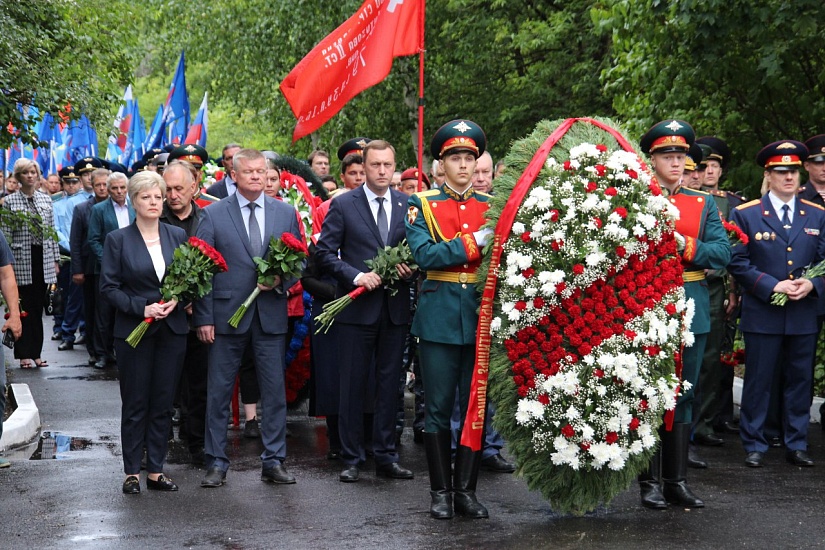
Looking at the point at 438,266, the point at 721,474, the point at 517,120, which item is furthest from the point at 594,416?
the point at 517,120

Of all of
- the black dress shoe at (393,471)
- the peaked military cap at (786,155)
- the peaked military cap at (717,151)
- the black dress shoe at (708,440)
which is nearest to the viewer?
the black dress shoe at (393,471)

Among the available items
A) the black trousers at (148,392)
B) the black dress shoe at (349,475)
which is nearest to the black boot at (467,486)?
the black dress shoe at (349,475)

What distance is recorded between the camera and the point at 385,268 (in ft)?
27.3

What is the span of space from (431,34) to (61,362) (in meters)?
13.5

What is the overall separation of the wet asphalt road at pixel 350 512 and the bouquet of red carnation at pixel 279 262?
3.76 feet

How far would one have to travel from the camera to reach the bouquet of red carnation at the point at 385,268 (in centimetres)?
830

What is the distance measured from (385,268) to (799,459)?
324cm

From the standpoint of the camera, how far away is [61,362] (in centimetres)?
1502

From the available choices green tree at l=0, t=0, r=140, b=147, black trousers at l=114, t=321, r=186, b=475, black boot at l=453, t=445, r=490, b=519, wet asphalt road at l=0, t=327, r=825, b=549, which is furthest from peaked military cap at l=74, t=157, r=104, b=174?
black boot at l=453, t=445, r=490, b=519

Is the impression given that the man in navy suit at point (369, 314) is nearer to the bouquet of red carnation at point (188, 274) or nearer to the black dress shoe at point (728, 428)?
the bouquet of red carnation at point (188, 274)

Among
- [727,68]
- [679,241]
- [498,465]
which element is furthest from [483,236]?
[727,68]

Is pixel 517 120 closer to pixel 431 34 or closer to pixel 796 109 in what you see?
pixel 431 34

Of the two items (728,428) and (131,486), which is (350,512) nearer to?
(131,486)

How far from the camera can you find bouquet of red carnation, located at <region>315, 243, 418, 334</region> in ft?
27.2
